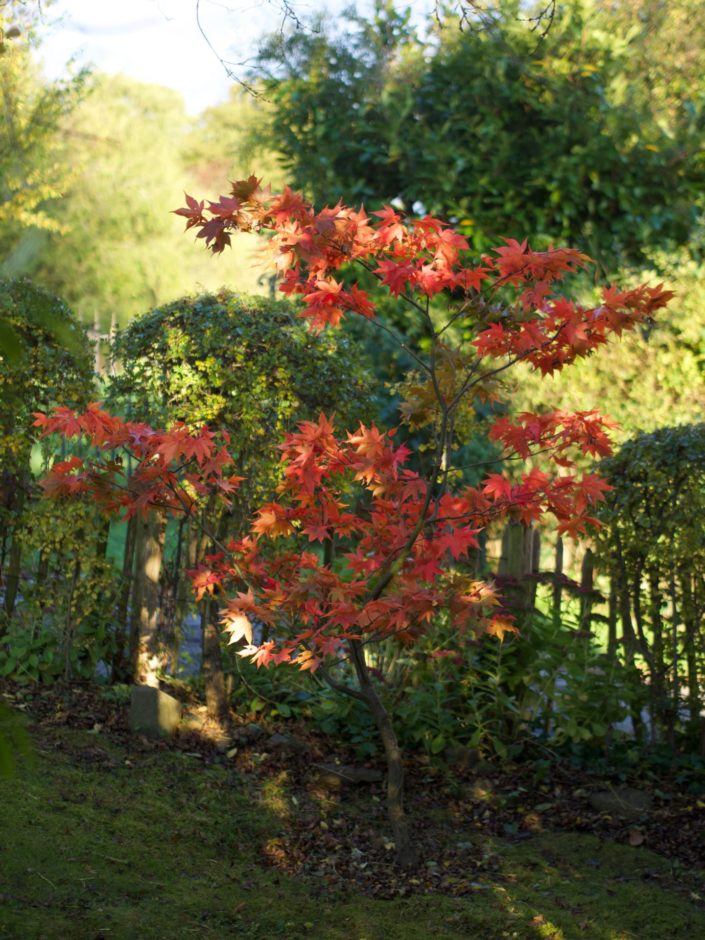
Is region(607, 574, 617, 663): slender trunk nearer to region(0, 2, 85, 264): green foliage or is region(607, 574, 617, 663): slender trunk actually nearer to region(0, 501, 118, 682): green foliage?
region(0, 501, 118, 682): green foliage

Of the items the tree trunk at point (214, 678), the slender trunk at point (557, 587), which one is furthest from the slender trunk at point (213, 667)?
the slender trunk at point (557, 587)

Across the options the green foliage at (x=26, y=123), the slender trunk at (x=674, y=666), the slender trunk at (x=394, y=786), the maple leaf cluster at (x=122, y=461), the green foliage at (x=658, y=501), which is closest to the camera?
the maple leaf cluster at (x=122, y=461)

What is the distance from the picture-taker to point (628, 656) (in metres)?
5.20

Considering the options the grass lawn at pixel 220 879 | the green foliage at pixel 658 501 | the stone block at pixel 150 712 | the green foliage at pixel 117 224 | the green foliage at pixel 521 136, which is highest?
the green foliage at pixel 117 224

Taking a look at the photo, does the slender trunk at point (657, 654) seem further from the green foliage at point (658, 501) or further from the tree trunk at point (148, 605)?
the tree trunk at point (148, 605)

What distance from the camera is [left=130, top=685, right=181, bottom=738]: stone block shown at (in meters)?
4.96

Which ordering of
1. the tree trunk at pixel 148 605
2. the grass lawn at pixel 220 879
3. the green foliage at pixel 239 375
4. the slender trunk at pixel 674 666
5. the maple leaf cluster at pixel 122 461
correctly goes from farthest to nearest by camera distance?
the tree trunk at pixel 148 605
the green foliage at pixel 239 375
the slender trunk at pixel 674 666
the maple leaf cluster at pixel 122 461
the grass lawn at pixel 220 879

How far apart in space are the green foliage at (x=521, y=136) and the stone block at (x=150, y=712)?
20.3ft

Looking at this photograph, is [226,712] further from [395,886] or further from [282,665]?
[395,886]

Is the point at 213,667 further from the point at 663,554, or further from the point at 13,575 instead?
the point at 663,554

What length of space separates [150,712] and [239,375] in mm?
1736

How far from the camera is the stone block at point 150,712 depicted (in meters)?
4.96

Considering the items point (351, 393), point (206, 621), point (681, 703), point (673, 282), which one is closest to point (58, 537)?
point (206, 621)

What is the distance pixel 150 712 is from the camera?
4973 mm
